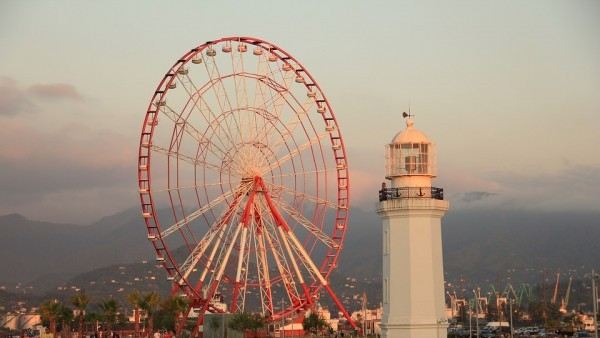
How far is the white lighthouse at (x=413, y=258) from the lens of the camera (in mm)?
40688

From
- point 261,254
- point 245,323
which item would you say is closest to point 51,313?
point 245,323

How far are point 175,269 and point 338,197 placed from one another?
12.5m

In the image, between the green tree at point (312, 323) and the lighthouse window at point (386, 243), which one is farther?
the green tree at point (312, 323)

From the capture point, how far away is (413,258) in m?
40.8

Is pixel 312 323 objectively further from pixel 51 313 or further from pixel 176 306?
pixel 51 313

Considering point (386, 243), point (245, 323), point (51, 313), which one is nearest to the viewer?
point (386, 243)

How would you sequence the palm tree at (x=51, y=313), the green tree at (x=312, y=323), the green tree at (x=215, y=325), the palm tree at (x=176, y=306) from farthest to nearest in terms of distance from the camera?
1. the green tree at (x=312, y=323)
2. the palm tree at (x=51, y=313)
3. the palm tree at (x=176, y=306)
4. the green tree at (x=215, y=325)

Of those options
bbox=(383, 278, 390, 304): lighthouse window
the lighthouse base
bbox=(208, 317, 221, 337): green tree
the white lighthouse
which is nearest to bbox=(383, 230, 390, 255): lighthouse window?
the white lighthouse

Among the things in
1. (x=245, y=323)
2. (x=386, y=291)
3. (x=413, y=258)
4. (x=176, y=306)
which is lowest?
(x=386, y=291)

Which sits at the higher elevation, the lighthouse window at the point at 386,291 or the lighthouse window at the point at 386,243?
the lighthouse window at the point at 386,243

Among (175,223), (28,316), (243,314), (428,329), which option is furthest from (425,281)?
(28,316)

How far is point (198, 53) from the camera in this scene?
77.9 meters

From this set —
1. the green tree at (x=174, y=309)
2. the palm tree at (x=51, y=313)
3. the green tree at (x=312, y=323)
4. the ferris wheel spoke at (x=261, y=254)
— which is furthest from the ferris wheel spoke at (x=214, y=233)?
the green tree at (x=312, y=323)

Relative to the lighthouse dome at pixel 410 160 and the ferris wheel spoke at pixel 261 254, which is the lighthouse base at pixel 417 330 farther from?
the ferris wheel spoke at pixel 261 254
